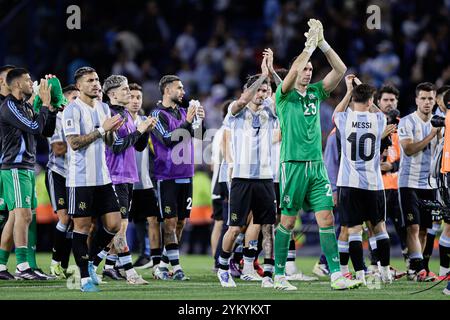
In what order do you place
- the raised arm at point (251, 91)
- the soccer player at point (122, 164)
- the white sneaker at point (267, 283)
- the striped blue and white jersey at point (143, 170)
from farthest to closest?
1. the striped blue and white jersey at point (143, 170)
2. the soccer player at point (122, 164)
3. the white sneaker at point (267, 283)
4. the raised arm at point (251, 91)

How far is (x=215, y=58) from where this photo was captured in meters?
23.6

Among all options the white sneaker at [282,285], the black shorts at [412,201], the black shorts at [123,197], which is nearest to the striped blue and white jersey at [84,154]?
the black shorts at [123,197]

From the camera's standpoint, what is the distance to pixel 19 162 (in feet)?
41.5

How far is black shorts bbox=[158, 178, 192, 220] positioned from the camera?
12953 mm

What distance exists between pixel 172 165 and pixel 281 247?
249 cm

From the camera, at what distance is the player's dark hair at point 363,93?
1159cm

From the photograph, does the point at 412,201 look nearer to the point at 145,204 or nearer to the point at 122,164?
the point at 145,204

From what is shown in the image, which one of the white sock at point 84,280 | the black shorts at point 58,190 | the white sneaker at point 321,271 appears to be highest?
the black shorts at point 58,190

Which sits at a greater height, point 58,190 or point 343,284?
point 58,190

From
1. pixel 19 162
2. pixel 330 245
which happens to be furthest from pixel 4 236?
pixel 330 245

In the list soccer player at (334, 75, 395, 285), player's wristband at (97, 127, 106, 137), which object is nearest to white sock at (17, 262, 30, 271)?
player's wristband at (97, 127, 106, 137)

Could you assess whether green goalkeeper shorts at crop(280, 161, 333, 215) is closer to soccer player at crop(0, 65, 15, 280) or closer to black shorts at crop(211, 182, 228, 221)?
black shorts at crop(211, 182, 228, 221)

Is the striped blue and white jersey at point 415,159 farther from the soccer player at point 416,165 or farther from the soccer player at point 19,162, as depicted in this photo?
the soccer player at point 19,162

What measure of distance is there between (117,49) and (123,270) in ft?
35.8
